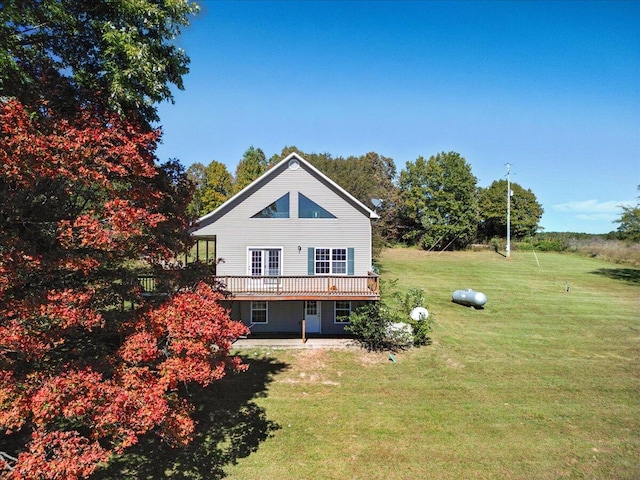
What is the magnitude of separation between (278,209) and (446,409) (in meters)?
10.9

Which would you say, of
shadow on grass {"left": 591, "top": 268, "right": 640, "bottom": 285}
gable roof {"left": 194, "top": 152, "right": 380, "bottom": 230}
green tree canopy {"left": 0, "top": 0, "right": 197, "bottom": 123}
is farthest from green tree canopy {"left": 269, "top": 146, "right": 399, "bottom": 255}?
green tree canopy {"left": 0, "top": 0, "right": 197, "bottom": 123}

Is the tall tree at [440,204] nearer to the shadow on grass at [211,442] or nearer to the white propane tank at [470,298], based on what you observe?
the white propane tank at [470,298]

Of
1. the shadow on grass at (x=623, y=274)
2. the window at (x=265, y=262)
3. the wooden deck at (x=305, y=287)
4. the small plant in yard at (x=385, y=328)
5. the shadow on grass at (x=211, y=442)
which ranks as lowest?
the shadow on grass at (x=211, y=442)

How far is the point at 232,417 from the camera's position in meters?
10.4

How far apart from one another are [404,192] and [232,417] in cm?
4505

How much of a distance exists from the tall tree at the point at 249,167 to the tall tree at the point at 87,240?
Answer: 44.0 metres

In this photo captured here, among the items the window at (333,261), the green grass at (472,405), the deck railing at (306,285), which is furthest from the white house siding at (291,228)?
the green grass at (472,405)

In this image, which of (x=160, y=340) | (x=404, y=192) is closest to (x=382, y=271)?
(x=404, y=192)

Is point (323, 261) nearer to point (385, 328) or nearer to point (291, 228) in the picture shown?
point (291, 228)

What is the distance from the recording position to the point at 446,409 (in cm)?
1081

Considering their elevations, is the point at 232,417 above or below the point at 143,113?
below

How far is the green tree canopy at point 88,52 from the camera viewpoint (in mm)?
6453

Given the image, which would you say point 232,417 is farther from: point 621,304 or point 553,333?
point 621,304

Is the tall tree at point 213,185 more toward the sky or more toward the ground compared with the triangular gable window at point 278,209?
more toward the sky
